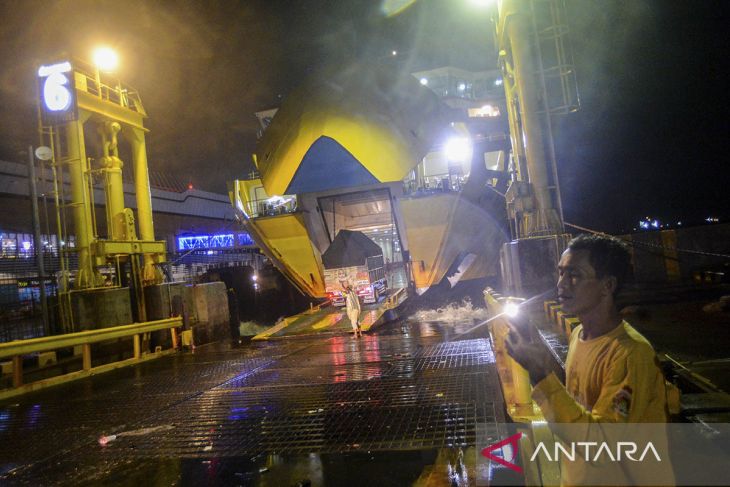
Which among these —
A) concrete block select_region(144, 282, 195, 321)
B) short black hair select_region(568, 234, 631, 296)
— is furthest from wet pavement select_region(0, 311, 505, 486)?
concrete block select_region(144, 282, 195, 321)

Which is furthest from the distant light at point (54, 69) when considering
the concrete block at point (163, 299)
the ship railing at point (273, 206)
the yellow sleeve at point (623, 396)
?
the yellow sleeve at point (623, 396)

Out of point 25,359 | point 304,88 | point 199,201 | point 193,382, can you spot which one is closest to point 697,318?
point 193,382

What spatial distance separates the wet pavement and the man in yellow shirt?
186 centimetres

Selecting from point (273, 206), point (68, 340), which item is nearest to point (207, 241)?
point (273, 206)

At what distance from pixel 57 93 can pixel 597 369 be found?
1398cm

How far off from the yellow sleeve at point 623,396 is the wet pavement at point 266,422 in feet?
6.35

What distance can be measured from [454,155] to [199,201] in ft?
76.5

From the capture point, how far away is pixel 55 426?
534 cm

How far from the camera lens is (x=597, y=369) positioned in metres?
1.54

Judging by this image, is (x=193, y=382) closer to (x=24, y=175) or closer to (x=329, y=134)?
(x=329, y=134)

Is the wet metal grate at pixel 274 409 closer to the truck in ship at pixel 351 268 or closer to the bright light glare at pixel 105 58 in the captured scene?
the truck in ship at pixel 351 268

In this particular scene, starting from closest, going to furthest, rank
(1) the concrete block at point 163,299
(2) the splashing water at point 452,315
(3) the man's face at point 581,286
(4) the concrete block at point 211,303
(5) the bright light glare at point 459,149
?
(3) the man's face at point 581,286, (1) the concrete block at point 163,299, (4) the concrete block at point 211,303, (2) the splashing water at point 452,315, (5) the bright light glare at point 459,149

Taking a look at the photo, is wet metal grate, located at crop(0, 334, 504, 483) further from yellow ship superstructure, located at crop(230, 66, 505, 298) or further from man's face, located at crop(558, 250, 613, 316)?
yellow ship superstructure, located at crop(230, 66, 505, 298)

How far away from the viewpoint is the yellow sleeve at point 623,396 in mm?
1375
